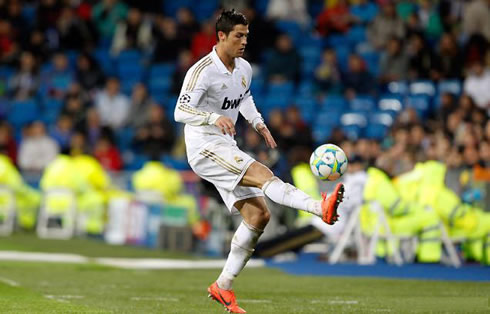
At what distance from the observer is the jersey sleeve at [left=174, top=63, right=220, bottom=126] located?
8.52 metres

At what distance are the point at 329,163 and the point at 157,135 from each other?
13.6 m

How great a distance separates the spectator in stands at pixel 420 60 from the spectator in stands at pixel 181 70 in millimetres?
5131

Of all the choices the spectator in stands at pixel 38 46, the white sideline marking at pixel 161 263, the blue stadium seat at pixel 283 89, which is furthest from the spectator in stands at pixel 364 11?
the white sideline marking at pixel 161 263

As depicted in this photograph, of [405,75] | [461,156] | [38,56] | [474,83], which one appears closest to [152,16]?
[38,56]

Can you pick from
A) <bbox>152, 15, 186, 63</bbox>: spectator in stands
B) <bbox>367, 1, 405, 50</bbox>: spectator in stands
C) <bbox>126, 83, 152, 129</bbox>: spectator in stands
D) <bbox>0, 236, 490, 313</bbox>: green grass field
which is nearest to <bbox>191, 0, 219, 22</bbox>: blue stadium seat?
<bbox>152, 15, 186, 63</bbox>: spectator in stands

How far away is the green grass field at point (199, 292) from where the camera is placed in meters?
9.05

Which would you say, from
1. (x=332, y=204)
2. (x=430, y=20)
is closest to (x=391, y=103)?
(x=430, y=20)

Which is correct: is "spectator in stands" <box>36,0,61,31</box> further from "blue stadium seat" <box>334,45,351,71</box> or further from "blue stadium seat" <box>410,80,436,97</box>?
"blue stadium seat" <box>410,80,436,97</box>

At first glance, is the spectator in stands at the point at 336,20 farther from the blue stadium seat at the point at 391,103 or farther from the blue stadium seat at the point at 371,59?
the blue stadium seat at the point at 391,103

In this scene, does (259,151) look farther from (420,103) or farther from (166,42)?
(166,42)

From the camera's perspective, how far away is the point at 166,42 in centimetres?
2447

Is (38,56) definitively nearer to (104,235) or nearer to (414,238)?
(104,235)

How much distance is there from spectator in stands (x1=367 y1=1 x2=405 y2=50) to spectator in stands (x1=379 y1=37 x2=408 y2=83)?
0.45 meters

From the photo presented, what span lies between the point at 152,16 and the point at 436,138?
10.6m
